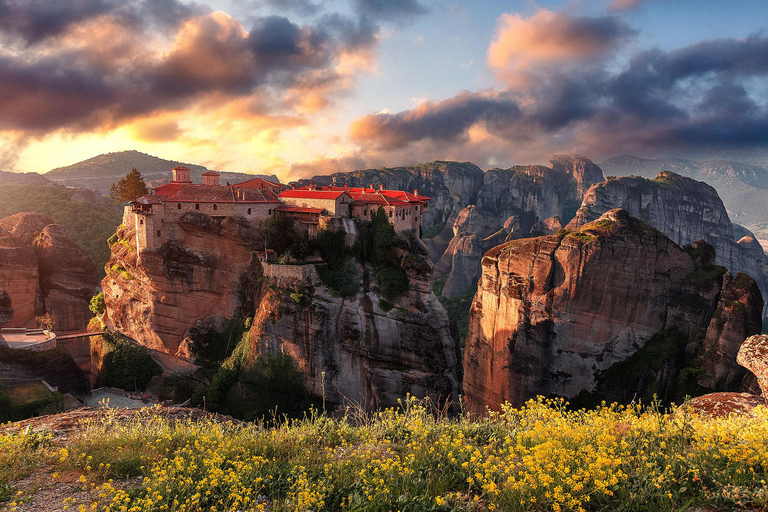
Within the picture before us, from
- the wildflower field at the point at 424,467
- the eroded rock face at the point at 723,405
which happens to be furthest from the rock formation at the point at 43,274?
the eroded rock face at the point at 723,405

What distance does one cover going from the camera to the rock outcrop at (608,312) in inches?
1351

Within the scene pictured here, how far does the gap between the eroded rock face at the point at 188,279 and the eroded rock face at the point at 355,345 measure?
538 cm

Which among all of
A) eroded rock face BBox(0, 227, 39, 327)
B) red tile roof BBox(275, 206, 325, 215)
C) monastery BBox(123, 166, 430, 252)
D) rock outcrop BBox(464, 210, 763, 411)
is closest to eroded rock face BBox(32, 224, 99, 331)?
eroded rock face BBox(0, 227, 39, 327)

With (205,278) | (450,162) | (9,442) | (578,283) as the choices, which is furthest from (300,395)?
(450,162)

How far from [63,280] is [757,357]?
217 ft

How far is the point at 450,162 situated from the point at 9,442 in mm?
199607

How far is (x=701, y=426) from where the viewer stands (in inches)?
269

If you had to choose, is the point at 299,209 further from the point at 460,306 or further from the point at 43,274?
the point at 460,306

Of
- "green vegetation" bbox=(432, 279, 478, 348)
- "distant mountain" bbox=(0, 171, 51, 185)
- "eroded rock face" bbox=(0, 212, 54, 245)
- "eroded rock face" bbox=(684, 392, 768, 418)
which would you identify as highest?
"distant mountain" bbox=(0, 171, 51, 185)

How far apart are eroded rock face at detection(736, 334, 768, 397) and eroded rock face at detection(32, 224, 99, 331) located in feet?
212

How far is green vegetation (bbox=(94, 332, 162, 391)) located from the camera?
134 feet

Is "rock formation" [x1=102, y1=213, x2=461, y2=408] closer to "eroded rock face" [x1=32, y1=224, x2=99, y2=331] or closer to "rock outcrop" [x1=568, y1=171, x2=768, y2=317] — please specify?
"eroded rock face" [x1=32, y1=224, x2=99, y2=331]

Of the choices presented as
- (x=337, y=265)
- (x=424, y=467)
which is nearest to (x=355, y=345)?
(x=337, y=265)

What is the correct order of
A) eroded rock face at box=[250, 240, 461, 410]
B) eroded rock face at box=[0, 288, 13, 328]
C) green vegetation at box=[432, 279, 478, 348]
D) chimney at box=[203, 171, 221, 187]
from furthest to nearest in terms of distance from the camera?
green vegetation at box=[432, 279, 478, 348] → chimney at box=[203, 171, 221, 187] → eroded rock face at box=[0, 288, 13, 328] → eroded rock face at box=[250, 240, 461, 410]
